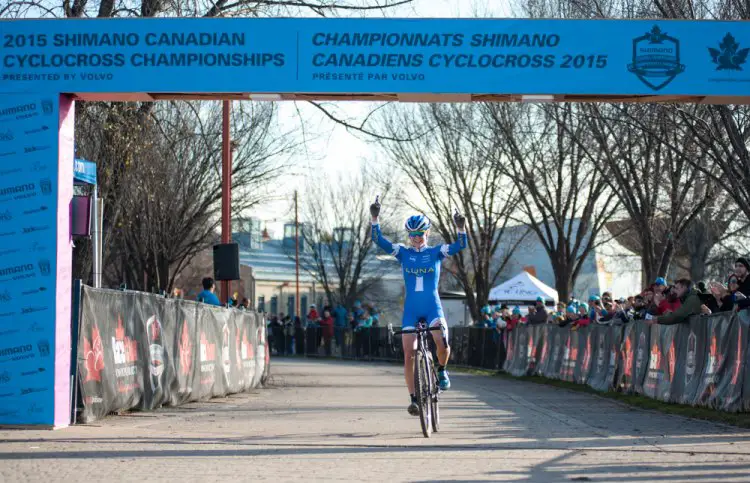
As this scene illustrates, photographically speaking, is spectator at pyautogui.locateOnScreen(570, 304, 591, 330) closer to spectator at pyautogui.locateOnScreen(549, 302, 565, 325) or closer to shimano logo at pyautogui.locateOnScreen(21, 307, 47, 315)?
spectator at pyautogui.locateOnScreen(549, 302, 565, 325)

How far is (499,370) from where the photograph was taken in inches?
1305

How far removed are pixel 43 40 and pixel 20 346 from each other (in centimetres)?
313

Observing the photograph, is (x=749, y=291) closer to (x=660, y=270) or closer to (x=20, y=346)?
(x=20, y=346)

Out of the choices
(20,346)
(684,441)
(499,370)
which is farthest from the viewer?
(499,370)

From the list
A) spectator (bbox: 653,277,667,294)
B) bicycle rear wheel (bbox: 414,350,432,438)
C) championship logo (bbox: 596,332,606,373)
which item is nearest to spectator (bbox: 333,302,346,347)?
championship logo (bbox: 596,332,606,373)

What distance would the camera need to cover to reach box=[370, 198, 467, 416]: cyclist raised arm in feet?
38.5

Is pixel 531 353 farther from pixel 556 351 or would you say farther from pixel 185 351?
pixel 185 351

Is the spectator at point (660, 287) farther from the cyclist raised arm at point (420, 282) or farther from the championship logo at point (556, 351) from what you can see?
the cyclist raised arm at point (420, 282)

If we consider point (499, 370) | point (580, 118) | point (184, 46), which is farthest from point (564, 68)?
point (499, 370)

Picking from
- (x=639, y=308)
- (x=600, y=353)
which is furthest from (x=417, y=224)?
(x=600, y=353)

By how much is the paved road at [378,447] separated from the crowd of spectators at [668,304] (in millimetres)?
1583

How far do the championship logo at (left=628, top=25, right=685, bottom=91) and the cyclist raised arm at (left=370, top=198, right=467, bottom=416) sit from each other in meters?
2.57

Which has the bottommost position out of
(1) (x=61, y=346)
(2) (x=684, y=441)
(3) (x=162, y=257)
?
(2) (x=684, y=441)

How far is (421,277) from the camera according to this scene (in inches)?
466
